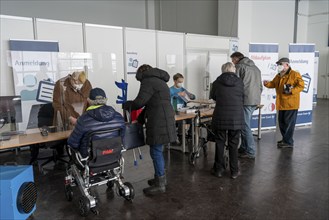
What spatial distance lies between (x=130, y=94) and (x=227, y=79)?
291cm

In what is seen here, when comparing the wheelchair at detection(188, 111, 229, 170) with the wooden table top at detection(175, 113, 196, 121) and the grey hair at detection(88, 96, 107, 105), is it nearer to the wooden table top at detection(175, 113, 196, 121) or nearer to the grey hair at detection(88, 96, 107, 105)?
the wooden table top at detection(175, 113, 196, 121)

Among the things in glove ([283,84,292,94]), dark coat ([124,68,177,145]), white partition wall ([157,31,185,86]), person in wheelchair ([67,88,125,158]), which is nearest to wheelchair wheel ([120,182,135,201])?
dark coat ([124,68,177,145])

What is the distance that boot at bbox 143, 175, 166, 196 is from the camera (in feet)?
10.4

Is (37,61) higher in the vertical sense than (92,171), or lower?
higher

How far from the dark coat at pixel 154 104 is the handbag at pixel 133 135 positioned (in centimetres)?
25

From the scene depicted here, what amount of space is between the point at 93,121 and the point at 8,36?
2.75m

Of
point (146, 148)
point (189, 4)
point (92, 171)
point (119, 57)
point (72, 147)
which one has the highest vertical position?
point (189, 4)

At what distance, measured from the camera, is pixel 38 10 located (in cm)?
695

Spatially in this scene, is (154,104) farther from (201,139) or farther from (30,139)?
(201,139)

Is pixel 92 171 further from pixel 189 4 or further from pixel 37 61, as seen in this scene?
pixel 189 4

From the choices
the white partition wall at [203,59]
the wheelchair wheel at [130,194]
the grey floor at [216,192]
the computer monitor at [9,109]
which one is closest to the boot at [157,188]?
the grey floor at [216,192]

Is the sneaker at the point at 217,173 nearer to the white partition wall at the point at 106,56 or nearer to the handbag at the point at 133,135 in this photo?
the handbag at the point at 133,135

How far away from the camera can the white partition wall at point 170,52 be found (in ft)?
20.1

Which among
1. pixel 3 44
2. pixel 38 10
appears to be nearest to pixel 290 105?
pixel 3 44
